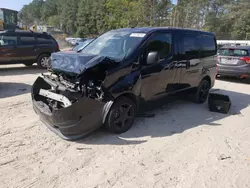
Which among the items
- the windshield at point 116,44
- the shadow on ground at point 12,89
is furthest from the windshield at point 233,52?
the shadow on ground at point 12,89

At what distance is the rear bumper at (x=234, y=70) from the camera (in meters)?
8.94

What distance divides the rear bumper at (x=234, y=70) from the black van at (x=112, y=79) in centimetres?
475

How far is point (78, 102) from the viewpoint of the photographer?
3.28m

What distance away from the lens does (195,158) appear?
11.1ft

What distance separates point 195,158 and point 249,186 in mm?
786

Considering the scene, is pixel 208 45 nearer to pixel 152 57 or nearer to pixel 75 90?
pixel 152 57

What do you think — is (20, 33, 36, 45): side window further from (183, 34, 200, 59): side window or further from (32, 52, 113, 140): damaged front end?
(183, 34, 200, 59): side window

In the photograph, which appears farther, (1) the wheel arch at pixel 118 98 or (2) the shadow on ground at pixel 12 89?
(2) the shadow on ground at pixel 12 89

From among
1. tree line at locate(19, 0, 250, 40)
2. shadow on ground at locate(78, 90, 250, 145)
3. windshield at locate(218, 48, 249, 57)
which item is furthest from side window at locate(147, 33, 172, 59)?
tree line at locate(19, 0, 250, 40)

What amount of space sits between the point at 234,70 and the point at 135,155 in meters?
7.49

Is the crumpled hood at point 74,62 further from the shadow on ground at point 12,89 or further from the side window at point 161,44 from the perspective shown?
the shadow on ground at point 12,89

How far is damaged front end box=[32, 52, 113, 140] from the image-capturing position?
3342 millimetres

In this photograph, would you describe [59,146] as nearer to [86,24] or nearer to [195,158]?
[195,158]

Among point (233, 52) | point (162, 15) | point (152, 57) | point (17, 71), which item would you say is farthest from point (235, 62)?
point (162, 15)
